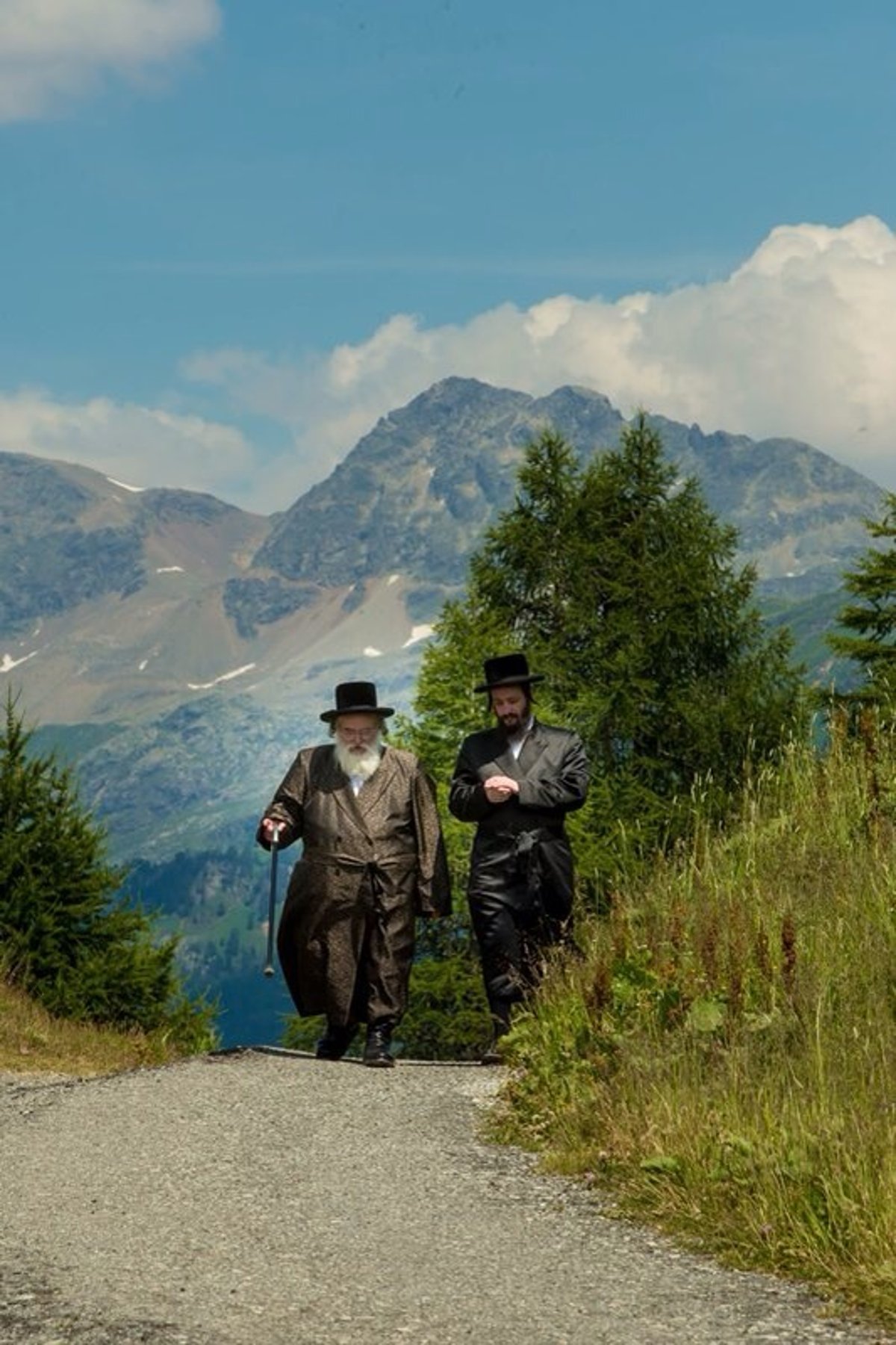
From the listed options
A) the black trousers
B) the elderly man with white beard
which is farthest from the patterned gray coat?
the black trousers

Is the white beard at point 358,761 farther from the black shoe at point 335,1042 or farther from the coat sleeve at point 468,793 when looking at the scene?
the black shoe at point 335,1042

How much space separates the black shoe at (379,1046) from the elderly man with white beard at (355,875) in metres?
0.01

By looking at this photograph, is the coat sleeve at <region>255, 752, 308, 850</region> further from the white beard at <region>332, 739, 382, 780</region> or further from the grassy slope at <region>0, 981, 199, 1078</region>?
the grassy slope at <region>0, 981, 199, 1078</region>

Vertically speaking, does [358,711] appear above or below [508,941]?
above

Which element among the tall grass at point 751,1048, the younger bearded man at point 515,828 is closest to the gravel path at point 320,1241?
the tall grass at point 751,1048

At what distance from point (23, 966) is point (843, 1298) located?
608 inches

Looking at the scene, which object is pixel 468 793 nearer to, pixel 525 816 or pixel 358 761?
pixel 525 816

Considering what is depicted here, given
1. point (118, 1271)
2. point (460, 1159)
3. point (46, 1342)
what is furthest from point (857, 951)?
point (46, 1342)

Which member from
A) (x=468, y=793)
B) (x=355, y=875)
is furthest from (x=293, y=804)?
(x=468, y=793)

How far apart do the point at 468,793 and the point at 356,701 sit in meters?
1.08

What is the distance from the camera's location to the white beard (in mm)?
12500

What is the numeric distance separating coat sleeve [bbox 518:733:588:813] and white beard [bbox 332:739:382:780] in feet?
3.37

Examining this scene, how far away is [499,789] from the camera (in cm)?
→ 1176

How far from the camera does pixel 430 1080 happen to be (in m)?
11.2
